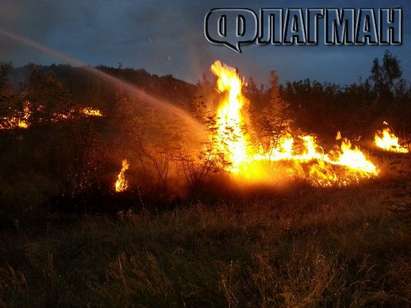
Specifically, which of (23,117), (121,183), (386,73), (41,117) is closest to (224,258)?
(121,183)

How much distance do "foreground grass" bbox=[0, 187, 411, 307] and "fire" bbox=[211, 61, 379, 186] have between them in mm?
2369

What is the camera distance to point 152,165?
1414 centimetres

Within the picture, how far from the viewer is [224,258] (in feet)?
21.5

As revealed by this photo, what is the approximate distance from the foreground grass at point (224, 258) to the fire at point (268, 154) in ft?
7.77

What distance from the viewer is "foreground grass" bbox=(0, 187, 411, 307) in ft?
16.7

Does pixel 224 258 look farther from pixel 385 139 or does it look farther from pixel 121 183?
pixel 385 139

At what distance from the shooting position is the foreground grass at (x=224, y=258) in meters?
5.09

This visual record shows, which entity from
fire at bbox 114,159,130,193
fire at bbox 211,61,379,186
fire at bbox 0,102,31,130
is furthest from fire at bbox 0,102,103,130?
fire at bbox 211,61,379,186

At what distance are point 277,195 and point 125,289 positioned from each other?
277 inches

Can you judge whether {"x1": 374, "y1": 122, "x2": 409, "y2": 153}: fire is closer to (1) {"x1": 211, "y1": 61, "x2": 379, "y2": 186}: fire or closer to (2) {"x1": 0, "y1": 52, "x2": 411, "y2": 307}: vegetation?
(2) {"x1": 0, "y1": 52, "x2": 411, "y2": 307}: vegetation

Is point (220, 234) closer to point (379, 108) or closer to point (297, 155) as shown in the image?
point (297, 155)

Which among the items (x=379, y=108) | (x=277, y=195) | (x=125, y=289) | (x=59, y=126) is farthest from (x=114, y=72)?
(x=125, y=289)

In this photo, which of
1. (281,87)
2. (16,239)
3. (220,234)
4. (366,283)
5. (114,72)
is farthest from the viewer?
(114,72)

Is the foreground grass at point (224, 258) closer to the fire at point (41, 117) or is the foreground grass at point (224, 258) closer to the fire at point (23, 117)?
the fire at point (41, 117)
